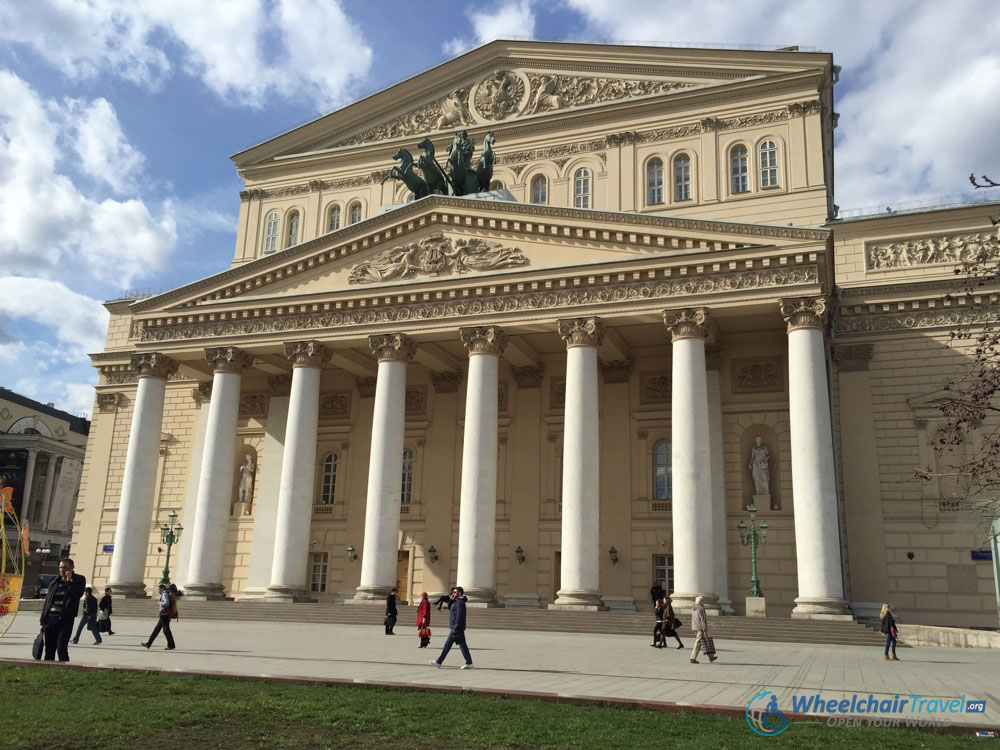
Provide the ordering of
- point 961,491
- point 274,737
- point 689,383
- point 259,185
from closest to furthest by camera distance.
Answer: point 274,737 < point 689,383 < point 961,491 < point 259,185

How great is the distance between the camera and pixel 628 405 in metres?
35.2

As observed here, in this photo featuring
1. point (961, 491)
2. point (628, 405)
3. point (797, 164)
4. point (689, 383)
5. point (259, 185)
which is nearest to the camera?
point (689, 383)

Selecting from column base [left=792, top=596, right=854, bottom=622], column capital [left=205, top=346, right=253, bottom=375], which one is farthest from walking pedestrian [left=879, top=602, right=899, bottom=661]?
column capital [left=205, top=346, right=253, bottom=375]

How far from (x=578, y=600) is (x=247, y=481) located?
1821 cm

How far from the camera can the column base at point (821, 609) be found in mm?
25609

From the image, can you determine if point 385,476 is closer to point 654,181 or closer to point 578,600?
point 578,600

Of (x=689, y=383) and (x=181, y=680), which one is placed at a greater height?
(x=689, y=383)

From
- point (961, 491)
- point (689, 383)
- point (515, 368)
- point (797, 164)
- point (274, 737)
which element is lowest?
point (274, 737)

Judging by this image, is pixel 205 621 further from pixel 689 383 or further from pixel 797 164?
pixel 797 164

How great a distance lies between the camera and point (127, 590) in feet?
111

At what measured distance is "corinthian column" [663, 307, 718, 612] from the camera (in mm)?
26891

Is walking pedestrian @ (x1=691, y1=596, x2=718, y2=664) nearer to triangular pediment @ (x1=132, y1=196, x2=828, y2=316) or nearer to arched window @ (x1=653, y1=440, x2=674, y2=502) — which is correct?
triangular pediment @ (x1=132, y1=196, x2=828, y2=316)

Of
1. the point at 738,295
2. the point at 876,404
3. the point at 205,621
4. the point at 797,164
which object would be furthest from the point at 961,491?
Answer: the point at 205,621

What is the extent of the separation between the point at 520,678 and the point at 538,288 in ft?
61.6
